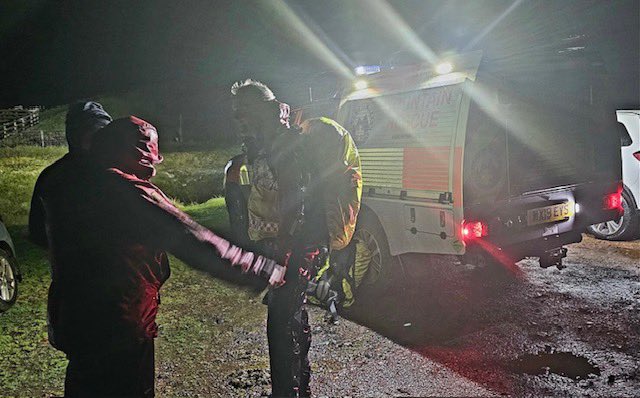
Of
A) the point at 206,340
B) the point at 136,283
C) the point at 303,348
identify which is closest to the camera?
the point at 136,283

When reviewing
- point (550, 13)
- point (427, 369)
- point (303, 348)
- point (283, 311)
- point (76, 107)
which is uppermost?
point (550, 13)

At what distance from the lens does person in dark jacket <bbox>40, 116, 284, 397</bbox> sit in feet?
6.80

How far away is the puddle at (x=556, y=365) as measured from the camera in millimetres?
4012

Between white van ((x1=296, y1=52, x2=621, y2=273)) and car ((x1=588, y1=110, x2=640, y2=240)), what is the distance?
75.0 inches

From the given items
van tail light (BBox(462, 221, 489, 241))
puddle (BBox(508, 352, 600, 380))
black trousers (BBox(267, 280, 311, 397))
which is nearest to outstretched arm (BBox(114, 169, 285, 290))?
black trousers (BBox(267, 280, 311, 397))

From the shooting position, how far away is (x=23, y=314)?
226 inches

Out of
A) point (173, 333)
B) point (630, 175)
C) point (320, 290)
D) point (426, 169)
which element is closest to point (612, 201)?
point (630, 175)

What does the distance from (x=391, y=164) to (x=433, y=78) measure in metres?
0.99

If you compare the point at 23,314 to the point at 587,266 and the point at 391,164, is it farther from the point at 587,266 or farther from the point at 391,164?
the point at 587,266

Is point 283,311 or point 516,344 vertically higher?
point 283,311

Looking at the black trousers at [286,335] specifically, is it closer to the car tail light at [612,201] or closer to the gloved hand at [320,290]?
the gloved hand at [320,290]

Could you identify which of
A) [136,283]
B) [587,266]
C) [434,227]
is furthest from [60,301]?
[587,266]

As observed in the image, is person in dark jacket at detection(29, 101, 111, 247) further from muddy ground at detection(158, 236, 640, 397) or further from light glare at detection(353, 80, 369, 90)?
light glare at detection(353, 80, 369, 90)

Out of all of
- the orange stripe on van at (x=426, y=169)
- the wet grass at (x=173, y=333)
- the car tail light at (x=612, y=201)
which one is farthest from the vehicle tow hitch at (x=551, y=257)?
the wet grass at (x=173, y=333)
